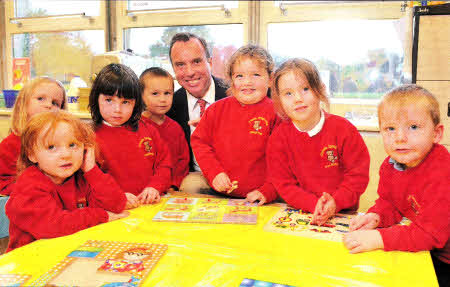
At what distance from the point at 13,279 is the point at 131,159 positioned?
2.57 feet

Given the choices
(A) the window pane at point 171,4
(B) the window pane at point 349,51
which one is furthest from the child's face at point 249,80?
(A) the window pane at point 171,4

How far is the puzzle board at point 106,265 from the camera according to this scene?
2.47 ft

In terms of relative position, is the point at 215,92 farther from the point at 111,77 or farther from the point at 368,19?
the point at 368,19

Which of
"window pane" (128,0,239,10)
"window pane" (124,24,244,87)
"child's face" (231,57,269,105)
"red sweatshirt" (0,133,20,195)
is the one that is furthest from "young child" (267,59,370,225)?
"window pane" (128,0,239,10)

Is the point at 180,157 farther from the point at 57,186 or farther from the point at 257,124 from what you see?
the point at 57,186

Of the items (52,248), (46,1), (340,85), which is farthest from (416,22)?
(46,1)

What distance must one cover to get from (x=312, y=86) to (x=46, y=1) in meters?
3.32

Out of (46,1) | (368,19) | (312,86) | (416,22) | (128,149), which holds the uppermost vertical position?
(46,1)

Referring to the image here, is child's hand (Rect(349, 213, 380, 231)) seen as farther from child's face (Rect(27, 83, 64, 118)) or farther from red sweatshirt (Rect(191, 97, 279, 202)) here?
child's face (Rect(27, 83, 64, 118))

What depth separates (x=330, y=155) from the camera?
1320 mm

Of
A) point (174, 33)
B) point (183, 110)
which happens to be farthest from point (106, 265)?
point (174, 33)

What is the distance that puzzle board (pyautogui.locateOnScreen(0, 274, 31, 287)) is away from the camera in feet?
2.44

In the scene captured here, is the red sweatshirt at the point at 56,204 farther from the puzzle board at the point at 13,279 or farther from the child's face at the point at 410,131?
the child's face at the point at 410,131

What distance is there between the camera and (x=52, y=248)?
36.8 inches
